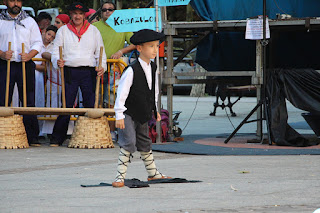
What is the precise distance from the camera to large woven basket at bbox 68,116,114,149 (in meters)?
11.0

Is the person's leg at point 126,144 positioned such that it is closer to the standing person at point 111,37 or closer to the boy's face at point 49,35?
the standing person at point 111,37

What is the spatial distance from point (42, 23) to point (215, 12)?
11.0ft

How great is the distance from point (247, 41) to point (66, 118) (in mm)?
3601

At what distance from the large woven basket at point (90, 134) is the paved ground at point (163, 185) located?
25 centimetres

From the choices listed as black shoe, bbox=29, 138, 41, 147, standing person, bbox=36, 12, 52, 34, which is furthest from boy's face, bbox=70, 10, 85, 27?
standing person, bbox=36, 12, 52, 34

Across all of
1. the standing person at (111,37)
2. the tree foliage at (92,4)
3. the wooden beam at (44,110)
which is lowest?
the wooden beam at (44,110)

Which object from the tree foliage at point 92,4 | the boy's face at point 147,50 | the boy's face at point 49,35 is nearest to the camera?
the boy's face at point 147,50

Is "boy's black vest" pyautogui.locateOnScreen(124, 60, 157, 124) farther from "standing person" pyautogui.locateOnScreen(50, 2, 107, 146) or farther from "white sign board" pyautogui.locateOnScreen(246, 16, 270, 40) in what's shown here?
"white sign board" pyautogui.locateOnScreen(246, 16, 270, 40)

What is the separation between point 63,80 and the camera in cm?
1123

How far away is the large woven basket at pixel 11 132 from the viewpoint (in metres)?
10.7

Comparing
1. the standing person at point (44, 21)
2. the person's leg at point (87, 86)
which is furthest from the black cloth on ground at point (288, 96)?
the standing person at point (44, 21)

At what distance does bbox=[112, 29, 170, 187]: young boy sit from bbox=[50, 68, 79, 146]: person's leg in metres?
4.14

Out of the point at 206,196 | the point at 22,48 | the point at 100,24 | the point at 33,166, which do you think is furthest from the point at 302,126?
the point at 206,196

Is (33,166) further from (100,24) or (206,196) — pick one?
(100,24)
